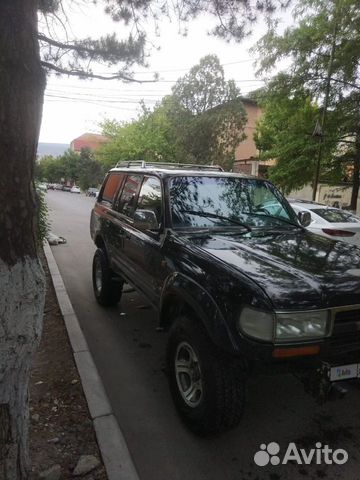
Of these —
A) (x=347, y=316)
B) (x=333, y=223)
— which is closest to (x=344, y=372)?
(x=347, y=316)

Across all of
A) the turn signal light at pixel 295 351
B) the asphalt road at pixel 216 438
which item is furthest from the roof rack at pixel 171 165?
the turn signal light at pixel 295 351

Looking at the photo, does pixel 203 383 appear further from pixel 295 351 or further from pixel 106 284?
pixel 106 284

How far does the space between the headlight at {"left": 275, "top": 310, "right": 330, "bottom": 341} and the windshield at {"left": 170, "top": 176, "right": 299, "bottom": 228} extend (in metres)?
1.43

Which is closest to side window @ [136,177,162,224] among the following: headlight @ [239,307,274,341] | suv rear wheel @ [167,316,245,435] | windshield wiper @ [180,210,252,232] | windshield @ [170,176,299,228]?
windshield @ [170,176,299,228]

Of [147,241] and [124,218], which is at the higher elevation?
[124,218]

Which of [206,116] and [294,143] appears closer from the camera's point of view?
[294,143]

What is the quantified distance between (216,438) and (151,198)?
2271mm

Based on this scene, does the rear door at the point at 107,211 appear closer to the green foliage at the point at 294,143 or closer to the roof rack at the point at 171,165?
the roof rack at the point at 171,165

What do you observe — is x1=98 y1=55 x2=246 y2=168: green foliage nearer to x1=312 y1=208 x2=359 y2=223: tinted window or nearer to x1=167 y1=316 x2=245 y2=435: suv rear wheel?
x1=312 y1=208 x2=359 y2=223: tinted window

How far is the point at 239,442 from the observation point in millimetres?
2893

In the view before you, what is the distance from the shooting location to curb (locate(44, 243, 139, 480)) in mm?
2549

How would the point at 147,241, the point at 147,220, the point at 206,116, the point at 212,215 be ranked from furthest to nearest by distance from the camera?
the point at 206,116
the point at 147,241
the point at 212,215
the point at 147,220

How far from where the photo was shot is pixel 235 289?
2529 millimetres

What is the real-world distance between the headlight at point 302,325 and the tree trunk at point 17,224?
1.35 m
